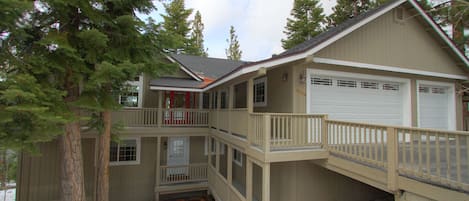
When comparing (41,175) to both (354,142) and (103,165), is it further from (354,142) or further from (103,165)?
(354,142)

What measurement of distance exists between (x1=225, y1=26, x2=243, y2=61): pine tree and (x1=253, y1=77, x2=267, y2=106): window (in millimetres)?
23373

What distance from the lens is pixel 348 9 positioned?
1911 centimetres

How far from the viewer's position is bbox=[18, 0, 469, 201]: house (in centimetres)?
480

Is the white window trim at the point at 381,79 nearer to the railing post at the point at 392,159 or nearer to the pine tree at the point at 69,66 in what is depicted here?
the railing post at the point at 392,159

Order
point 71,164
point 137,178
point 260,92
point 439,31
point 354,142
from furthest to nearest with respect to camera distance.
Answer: point 137,178 < point 260,92 < point 439,31 < point 71,164 < point 354,142

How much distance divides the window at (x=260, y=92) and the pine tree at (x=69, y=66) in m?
3.57

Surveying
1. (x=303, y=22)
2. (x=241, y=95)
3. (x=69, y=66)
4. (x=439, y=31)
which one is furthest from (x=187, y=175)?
(x=303, y=22)

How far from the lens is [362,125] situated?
189 inches

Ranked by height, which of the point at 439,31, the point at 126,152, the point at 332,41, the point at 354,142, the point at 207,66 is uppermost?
the point at 439,31

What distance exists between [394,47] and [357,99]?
8.00ft

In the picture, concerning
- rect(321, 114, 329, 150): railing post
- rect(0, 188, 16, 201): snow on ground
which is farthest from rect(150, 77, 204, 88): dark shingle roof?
rect(0, 188, 16, 201): snow on ground

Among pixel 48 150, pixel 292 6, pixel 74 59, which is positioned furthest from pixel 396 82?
pixel 292 6

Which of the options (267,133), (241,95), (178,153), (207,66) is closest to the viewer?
(267,133)

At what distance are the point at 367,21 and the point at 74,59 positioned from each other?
842cm
